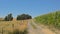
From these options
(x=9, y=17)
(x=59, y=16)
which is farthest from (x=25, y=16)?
(x=59, y=16)

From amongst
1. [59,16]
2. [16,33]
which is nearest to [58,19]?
[59,16]

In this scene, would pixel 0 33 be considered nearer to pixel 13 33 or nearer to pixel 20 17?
pixel 13 33

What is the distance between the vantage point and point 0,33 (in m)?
16.2

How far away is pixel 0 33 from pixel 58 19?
14.9 meters

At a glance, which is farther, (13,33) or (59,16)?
(59,16)

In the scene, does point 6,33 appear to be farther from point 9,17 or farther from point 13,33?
point 9,17

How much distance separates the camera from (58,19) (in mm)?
29203

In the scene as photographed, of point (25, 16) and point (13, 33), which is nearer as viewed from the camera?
point (13, 33)

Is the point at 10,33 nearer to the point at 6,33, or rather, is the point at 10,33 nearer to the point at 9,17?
the point at 6,33

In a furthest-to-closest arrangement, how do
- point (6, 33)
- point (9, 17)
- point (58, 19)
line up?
point (9, 17) → point (58, 19) → point (6, 33)

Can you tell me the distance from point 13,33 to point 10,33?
0.96ft

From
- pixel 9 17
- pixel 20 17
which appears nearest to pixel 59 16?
pixel 9 17

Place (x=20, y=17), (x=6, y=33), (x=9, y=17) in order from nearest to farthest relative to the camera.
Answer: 1. (x=6, y=33)
2. (x=9, y=17)
3. (x=20, y=17)

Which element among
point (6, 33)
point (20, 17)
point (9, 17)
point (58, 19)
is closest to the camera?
point (6, 33)
